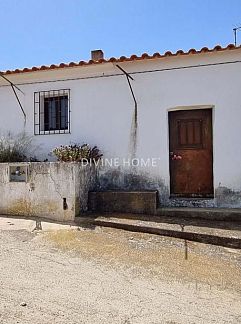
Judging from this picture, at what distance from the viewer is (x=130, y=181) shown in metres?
7.38

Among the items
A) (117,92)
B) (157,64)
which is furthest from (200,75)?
(117,92)

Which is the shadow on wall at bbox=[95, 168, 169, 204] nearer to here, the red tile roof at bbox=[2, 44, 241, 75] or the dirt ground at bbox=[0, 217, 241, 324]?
the dirt ground at bbox=[0, 217, 241, 324]

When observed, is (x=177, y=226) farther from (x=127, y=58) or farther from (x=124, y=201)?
(x=127, y=58)

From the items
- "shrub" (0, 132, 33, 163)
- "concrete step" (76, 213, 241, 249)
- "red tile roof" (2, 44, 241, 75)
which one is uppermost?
"red tile roof" (2, 44, 241, 75)

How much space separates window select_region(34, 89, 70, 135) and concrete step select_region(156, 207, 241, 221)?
3398 mm

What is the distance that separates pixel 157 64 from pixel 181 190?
294 cm

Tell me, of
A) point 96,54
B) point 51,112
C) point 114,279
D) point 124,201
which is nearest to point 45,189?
point 124,201

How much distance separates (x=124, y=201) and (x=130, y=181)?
2.59ft

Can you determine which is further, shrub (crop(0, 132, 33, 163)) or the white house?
shrub (crop(0, 132, 33, 163))

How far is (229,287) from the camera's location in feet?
11.9

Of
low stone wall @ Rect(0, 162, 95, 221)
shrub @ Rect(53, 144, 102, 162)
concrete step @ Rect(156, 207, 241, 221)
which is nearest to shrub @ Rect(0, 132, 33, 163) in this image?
low stone wall @ Rect(0, 162, 95, 221)

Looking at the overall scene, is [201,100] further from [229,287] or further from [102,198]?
[229,287]

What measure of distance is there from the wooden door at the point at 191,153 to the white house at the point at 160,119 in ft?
0.07

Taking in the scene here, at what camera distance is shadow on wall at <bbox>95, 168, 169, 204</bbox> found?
7180 millimetres
